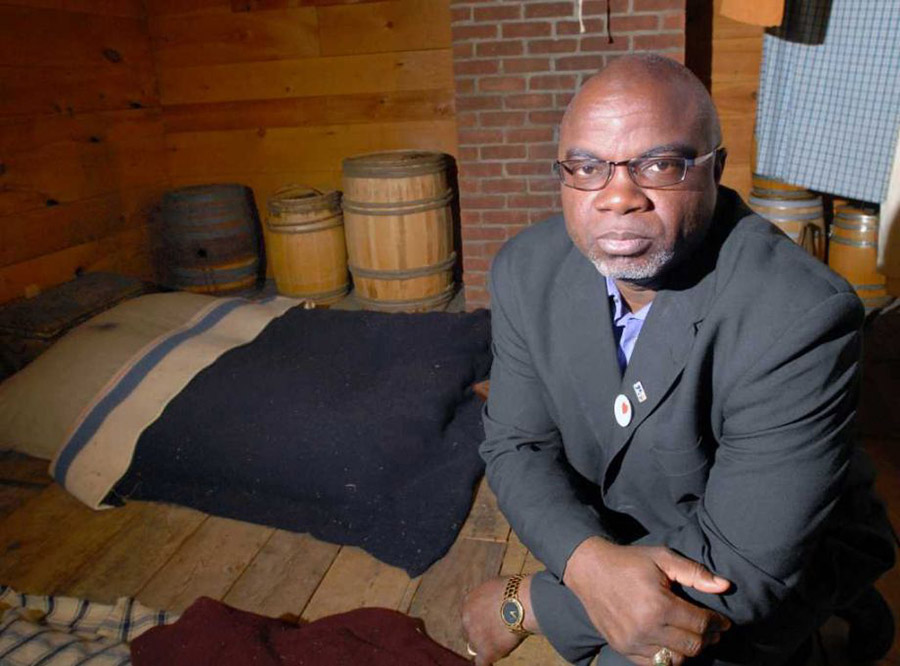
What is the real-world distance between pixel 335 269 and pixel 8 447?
5.67ft

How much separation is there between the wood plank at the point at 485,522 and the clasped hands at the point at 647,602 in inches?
32.9

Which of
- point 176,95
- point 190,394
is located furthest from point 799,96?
point 176,95

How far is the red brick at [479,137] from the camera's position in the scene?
10.7 ft

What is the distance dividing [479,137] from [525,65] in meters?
0.36

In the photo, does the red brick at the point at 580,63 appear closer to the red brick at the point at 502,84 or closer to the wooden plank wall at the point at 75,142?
the red brick at the point at 502,84

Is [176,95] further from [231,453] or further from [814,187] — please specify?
[814,187]

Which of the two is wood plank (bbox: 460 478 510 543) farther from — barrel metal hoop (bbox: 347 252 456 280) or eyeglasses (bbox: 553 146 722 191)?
barrel metal hoop (bbox: 347 252 456 280)

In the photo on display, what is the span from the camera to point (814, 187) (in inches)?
135

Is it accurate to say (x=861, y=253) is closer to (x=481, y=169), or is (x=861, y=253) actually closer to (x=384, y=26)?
(x=481, y=169)

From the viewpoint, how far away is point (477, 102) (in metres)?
3.24

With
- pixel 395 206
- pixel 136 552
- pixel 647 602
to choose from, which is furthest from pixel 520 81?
pixel 647 602

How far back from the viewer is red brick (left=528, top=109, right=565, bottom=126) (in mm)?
3164

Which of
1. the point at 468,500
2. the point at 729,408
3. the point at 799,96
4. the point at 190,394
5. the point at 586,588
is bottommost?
the point at 468,500

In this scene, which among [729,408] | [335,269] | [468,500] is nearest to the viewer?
[729,408]
